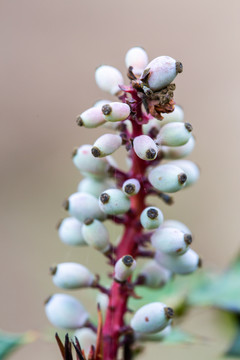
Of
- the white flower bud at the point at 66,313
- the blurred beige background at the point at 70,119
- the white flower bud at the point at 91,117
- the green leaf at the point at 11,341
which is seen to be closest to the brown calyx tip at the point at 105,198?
the white flower bud at the point at 91,117

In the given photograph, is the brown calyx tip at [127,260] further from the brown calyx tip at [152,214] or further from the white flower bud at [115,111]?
the white flower bud at [115,111]

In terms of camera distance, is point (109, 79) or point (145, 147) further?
point (109, 79)

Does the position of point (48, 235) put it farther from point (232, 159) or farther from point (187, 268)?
point (187, 268)

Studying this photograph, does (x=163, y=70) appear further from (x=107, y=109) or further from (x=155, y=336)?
(x=155, y=336)

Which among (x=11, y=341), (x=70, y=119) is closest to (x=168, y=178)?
(x=11, y=341)

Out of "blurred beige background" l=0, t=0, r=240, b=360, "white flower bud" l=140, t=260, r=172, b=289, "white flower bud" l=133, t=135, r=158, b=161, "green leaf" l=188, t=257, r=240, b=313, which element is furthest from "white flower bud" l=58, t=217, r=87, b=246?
"blurred beige background" l=0, t=0, r=240, b=360

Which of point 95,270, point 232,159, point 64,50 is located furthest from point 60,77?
point 95,270

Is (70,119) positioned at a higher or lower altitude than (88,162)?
higher
